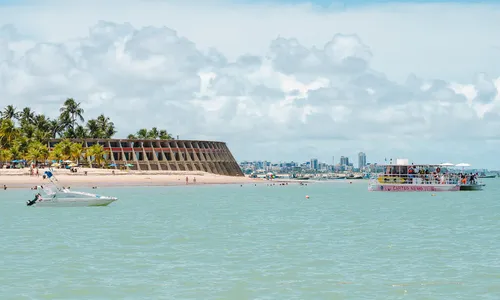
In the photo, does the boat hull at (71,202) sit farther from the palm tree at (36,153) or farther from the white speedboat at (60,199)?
the palm tree at (36,153)

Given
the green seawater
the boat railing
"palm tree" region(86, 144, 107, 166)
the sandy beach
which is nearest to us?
the green seawater

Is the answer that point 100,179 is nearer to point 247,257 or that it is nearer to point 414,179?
point 414,179

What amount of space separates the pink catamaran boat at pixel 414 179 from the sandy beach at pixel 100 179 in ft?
168

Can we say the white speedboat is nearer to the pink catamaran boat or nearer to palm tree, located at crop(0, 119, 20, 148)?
the pink catamaran boat

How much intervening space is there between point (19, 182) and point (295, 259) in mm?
94577

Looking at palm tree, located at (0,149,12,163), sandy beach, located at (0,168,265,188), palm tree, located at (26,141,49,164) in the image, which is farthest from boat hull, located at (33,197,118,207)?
palm tree, located at (0,149,12,163)

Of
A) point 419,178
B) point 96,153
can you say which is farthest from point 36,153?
point 419,178

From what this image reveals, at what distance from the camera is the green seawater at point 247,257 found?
86.8 feet

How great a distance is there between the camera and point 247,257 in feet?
116

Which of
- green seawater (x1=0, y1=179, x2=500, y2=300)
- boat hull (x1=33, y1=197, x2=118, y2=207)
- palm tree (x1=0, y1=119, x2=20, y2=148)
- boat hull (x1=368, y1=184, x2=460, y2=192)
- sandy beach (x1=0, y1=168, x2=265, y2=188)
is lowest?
green seawater (x1=0, y1=179, x2=500, y2=300)

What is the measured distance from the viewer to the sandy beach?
396ft

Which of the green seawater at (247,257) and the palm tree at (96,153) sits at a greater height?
the palm tree at (96,153)

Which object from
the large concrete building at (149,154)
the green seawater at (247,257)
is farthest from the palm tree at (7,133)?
the green seawater at (247,257)

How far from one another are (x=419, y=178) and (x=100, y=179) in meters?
59.1
